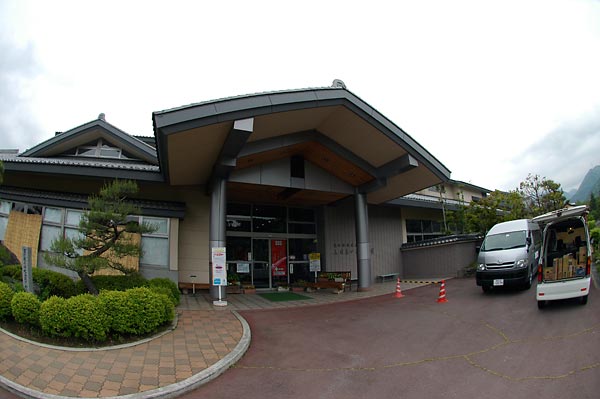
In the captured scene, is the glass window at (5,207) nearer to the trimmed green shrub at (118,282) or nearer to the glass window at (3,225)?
the glass window at (3,225)

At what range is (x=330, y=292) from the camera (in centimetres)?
1359

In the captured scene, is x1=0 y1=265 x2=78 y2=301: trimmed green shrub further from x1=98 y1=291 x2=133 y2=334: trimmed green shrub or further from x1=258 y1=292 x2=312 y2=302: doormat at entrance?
x1=258 y1=292 x2=312 y2=302: doormat at entrance

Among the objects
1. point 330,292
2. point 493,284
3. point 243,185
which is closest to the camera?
point 493,284

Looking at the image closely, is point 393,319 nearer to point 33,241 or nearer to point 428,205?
point 33,241

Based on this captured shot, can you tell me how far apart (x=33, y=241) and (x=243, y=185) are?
6807mm

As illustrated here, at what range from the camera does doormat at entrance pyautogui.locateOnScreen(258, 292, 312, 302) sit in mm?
11953

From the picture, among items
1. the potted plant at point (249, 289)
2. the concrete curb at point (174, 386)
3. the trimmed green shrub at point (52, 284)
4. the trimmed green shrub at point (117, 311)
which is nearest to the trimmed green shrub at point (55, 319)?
the trimmed green shrub at point (117, 311)

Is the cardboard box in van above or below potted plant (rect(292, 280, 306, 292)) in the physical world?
above

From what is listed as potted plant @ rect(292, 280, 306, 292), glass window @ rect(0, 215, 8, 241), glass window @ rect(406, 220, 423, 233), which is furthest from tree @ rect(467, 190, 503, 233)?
glass window @ rect(0, 215, 8, 241)

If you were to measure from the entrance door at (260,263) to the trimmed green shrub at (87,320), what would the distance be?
29.5 ft

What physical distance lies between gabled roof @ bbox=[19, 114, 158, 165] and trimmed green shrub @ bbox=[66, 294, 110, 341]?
9.40 metres

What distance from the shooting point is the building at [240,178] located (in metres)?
9.84

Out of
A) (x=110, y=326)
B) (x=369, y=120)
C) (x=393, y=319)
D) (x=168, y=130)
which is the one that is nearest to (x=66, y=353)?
(x=110, y=326)

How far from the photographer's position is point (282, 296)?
12711 mm
